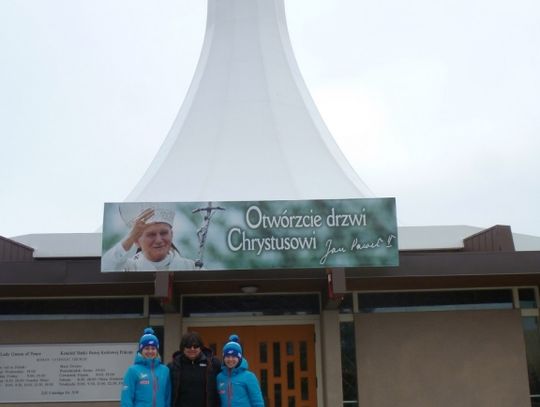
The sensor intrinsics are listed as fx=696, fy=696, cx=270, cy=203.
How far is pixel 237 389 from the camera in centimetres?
520

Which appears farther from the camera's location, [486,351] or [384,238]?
[486,351]

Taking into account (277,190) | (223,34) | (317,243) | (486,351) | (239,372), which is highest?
(223,34)

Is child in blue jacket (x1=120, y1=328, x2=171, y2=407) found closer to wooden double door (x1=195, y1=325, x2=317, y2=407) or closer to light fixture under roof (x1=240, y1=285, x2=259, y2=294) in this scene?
light fixture under roof (x1=240, y1=285, x2=259, y2=294)

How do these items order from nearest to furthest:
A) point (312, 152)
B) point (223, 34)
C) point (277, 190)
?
1. point (277, 190)
2. point (312, 152)
3. point (223, 34)

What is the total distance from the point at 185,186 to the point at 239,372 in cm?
705

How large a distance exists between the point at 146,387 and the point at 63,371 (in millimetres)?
5079

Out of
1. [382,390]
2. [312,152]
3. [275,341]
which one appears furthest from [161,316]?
[312,152]

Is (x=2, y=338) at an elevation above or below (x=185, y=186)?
below

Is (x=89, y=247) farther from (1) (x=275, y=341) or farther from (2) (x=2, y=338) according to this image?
(1) (x=275, y=341)

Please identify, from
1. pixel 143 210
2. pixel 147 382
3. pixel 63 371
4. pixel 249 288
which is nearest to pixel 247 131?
pixel 249 288

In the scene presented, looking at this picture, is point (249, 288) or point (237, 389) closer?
point (237, 389)

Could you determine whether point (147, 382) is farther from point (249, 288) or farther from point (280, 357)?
point (280, 357)

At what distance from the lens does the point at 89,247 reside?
10672mm

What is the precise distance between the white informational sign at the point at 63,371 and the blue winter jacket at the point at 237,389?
487cm
